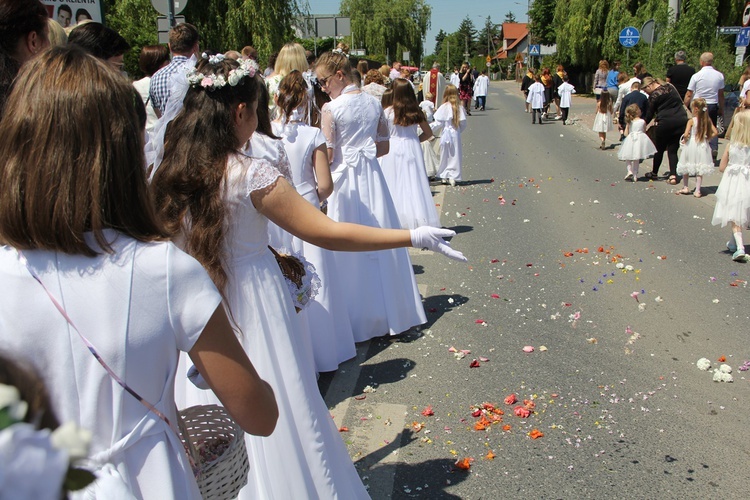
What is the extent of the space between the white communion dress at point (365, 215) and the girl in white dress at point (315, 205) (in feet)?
0.98

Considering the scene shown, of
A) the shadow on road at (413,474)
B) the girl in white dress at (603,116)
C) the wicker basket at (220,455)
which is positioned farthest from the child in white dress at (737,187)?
the girl in white dress at (603,116)

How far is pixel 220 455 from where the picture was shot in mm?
1881

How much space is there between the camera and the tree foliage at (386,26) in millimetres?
62750

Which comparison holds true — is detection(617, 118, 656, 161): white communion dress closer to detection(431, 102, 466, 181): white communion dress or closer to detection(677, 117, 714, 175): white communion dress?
detection(677, 117, 714, 175): white communion dress

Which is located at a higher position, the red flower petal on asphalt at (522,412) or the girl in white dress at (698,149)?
the girl in white dress at (698,149)

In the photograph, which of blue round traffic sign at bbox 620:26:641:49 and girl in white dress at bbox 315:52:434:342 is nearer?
girl in white dress at bbox 315:52:434:342

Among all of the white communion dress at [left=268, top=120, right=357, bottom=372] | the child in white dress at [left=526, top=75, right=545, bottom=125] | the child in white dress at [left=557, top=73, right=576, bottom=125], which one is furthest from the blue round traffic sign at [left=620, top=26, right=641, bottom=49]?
the white communion dress at [left=268, top=120, right=357, bottom=372]

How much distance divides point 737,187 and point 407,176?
3931 mm

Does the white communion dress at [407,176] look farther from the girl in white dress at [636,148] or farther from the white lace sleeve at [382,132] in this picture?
the girl in white dress at [636,148]

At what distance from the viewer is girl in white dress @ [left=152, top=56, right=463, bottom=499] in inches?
105

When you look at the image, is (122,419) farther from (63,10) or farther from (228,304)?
(63,10)

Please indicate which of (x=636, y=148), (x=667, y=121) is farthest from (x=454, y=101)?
(x=667, y=121)

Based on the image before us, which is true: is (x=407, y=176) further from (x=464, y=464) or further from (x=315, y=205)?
(x=464, y=464)

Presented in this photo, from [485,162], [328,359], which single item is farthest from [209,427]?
[485,162]
